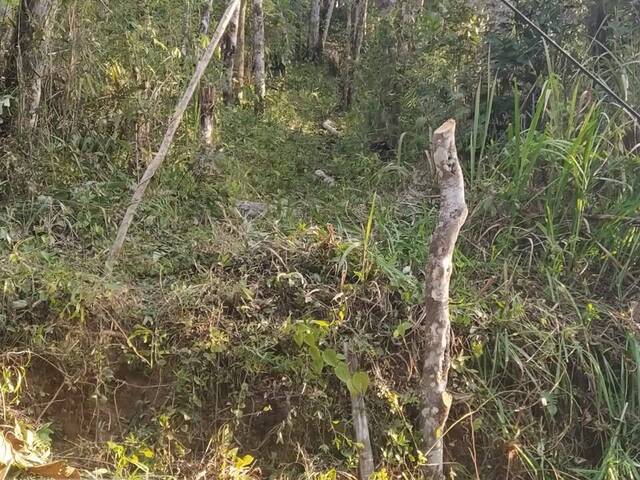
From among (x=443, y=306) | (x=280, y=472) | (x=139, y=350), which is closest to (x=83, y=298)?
(x=139, y=350)

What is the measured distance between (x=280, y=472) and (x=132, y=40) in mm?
2830

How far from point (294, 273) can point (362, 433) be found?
0.79 metres

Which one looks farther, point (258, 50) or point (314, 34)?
point (314, 34)

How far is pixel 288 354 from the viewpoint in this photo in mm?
2611

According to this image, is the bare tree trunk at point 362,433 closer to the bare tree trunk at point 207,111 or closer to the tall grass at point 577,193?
the tall grass at point 577,193

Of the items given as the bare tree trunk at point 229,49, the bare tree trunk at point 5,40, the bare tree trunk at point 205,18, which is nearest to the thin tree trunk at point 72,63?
the bare tree trunk at point 5,40

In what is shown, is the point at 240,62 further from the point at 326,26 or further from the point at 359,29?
the point at 326,26

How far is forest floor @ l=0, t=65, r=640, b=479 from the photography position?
2.50 meters

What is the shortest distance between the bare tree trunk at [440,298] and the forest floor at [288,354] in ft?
0.33

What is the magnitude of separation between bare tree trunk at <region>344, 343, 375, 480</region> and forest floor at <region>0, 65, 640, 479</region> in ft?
0.17

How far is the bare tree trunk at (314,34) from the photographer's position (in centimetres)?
860

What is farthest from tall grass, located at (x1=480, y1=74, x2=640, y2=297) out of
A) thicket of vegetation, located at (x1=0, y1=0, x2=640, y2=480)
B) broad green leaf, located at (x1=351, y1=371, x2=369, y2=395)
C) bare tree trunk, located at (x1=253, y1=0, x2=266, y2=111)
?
bare tree trunk, located at (x1=253, y1=0, x2=266, y2=111)

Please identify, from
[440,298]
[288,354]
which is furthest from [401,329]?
[288,354]

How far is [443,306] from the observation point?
241 cm
